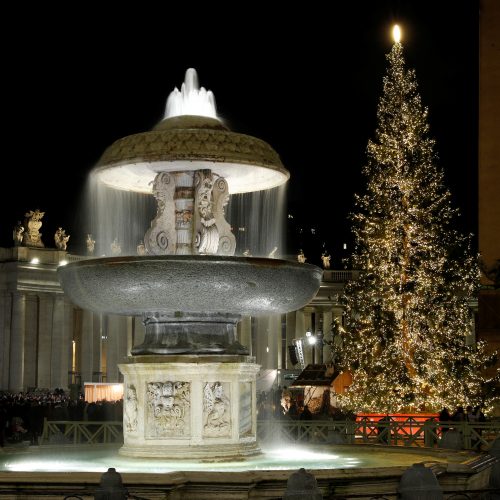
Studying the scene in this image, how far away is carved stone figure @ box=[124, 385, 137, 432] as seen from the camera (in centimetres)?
1645

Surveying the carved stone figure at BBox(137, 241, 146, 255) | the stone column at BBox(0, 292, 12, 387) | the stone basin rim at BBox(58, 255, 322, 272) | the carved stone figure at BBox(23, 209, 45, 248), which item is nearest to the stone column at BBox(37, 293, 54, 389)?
the stone column at BBox(0, 292, 12, 387)

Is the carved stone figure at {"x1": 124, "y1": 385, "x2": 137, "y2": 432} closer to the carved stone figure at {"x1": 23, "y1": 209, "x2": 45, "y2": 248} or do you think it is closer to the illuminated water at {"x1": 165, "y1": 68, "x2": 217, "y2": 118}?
the illuminated water at {"x1": 165, "y1": 68, "x2": 217, "y2": 118}

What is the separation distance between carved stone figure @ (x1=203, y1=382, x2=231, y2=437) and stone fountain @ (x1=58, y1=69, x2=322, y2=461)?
0.01m

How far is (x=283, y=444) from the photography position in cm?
2167

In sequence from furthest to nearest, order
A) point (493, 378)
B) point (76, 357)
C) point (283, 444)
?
point (76, 357), point (493, 378), point (283, 444)

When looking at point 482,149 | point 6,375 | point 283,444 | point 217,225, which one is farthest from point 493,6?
point 6,375

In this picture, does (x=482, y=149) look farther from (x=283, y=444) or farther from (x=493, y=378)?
(x=283, y=444)

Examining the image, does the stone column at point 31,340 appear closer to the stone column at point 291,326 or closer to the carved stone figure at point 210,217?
the stone column at point 291,326

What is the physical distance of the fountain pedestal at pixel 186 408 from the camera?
1608 centimetres

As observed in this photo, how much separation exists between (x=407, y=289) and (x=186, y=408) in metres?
21.6

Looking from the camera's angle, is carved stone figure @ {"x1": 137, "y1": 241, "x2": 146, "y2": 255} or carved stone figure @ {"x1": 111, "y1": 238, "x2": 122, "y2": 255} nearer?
carved stone figure @ {"x1": 137, "y1": 241, "x2": 146, "y2": 255}

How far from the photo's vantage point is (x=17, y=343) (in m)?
76.9

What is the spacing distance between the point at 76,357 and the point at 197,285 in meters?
71.2

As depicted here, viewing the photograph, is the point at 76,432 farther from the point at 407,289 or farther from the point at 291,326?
the point at 291,326
